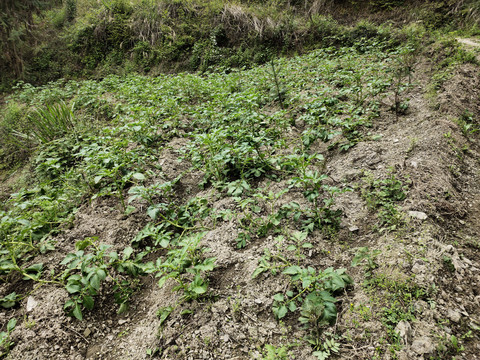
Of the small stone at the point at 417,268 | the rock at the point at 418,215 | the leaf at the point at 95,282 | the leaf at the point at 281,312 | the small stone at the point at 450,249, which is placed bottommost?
the leaf at the point at 95,282

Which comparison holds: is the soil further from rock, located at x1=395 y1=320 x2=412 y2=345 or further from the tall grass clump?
the tall grass clump

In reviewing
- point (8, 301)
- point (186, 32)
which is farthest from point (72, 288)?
point (186, 32)

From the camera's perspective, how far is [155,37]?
32.7 feet

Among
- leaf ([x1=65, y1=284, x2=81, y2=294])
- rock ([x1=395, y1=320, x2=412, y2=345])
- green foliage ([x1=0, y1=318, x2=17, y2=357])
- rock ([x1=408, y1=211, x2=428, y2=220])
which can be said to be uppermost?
rock ([x1=408, y1=211, x2=428, y2=220])

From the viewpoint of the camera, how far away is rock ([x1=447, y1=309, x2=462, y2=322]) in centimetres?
153

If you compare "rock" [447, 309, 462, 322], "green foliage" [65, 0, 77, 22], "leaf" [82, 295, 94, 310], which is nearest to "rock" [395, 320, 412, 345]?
"rock" [447, 309, 462, 322]

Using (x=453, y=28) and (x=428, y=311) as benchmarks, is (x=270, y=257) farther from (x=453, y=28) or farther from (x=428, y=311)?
(x=453, y=28)

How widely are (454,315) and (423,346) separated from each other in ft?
1.16

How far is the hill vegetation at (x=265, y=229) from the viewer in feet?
5.48

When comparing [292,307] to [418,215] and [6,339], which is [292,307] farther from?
[6,339]

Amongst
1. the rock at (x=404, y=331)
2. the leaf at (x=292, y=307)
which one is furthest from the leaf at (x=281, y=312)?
the rock at (x=404, y=331)

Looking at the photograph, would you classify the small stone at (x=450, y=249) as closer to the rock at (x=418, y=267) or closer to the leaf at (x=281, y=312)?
the rock at (x=418, y=267)

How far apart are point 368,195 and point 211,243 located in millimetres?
1643

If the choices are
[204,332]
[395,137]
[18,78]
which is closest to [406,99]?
[395,137]
